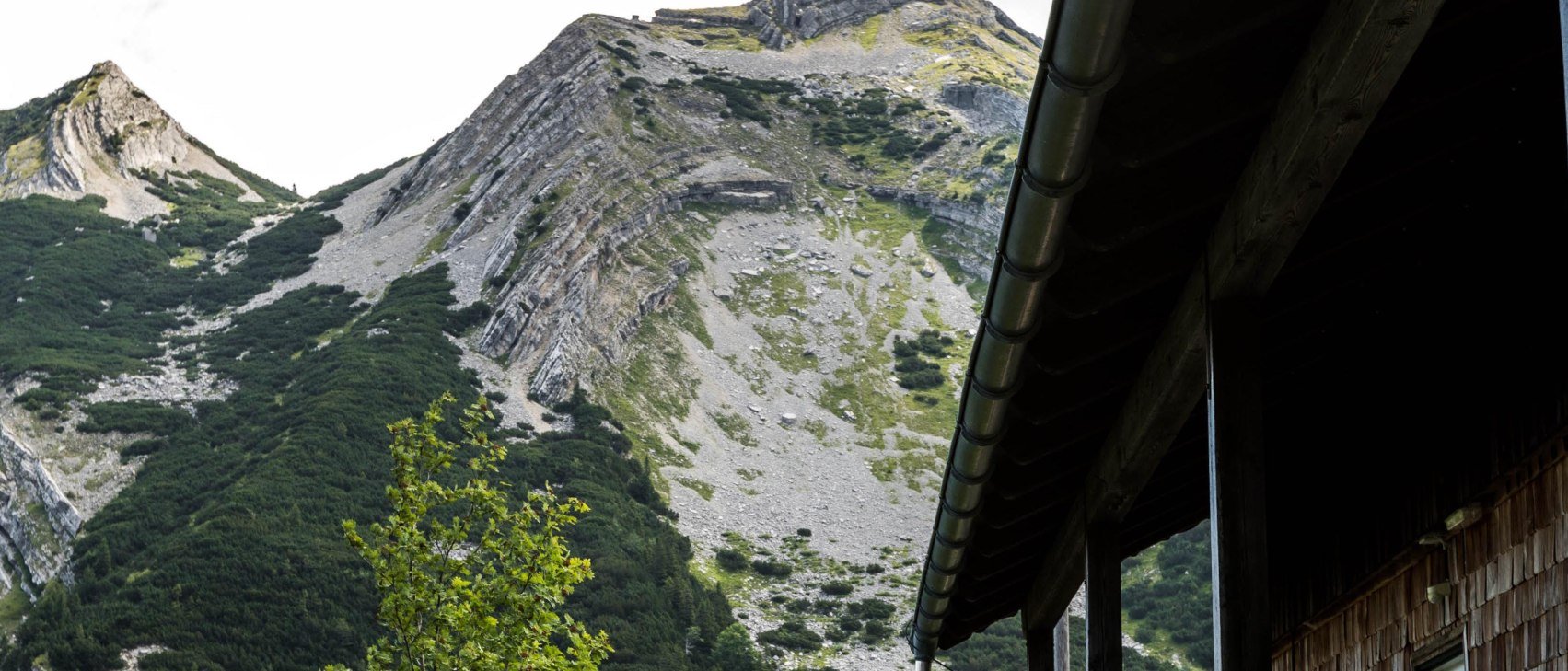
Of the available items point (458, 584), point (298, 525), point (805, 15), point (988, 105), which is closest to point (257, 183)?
point (805, 15)

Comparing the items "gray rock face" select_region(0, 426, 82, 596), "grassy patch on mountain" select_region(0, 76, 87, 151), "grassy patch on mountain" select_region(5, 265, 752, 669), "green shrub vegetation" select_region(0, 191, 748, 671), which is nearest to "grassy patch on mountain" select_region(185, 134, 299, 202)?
"grassy patch on mountain" select_region(0, 76, 87, 151)

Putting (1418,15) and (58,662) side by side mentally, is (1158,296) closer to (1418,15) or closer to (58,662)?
(1418,15)

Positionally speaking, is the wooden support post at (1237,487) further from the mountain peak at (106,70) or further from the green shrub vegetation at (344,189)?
the mountain peak at (106,70)

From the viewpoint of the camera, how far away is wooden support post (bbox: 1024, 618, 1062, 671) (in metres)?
9.57

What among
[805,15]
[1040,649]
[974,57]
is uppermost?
[805,15]

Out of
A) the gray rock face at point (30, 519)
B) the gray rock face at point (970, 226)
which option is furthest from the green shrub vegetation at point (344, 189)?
the gray rock face at point (30, 519)

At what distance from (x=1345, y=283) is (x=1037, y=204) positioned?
201 centimetres

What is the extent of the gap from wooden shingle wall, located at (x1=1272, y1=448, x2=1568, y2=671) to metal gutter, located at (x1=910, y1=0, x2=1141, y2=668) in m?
1.85

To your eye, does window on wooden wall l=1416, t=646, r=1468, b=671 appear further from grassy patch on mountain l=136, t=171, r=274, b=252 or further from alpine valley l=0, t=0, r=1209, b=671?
grassy patch on mountain l=136, t=171, r=274, b=252

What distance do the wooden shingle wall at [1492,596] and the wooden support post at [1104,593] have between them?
46.6 inches

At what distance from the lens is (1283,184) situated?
3984mm

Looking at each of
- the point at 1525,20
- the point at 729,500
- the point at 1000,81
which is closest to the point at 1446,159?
the point at 1525,20

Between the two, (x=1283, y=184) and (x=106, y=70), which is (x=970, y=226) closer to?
(x=106, y=70)

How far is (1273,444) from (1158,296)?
104 inches
